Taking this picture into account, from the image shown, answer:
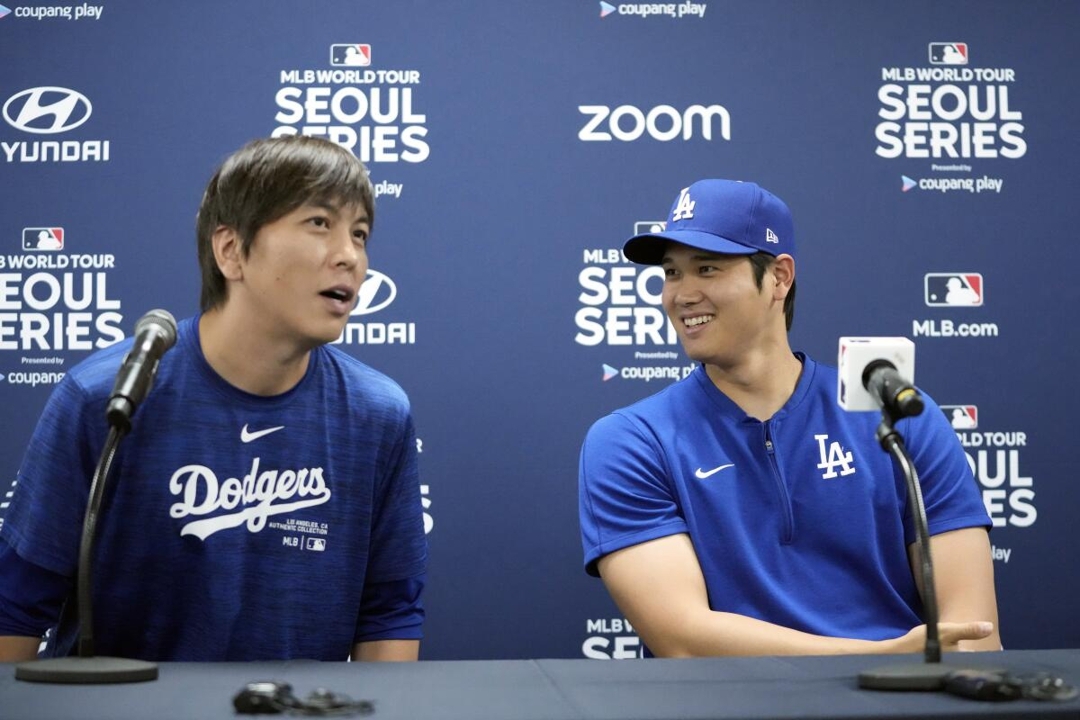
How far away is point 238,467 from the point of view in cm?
165

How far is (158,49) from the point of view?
9.26 ft

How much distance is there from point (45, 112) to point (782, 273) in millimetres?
1811

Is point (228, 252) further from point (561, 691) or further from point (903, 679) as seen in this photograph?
point (903, 679)

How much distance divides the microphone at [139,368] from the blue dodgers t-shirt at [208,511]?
24 cm

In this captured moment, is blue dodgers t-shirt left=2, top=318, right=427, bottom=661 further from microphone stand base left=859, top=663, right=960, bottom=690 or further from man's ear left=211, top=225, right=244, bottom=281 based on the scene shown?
microphone stand base left=859, top=663, right=960, bottom=690

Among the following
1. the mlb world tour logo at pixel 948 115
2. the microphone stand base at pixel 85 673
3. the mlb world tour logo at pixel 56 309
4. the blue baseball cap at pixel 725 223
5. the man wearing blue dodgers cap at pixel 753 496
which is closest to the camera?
the microphone stand base at pixel 85 673

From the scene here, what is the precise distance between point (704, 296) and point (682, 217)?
0.15 m

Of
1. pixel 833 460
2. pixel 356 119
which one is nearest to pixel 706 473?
pixel 833 460

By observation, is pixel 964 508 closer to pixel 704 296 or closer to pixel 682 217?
pixel 704 296

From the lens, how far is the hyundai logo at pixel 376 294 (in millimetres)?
2789

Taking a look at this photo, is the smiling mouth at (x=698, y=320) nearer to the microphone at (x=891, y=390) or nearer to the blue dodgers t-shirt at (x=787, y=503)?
the blue dodgers t-shirt at (x=787, y=503)

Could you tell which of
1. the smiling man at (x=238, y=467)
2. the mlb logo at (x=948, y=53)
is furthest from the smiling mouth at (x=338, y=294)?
the mlb logo at (x=948, y=53)

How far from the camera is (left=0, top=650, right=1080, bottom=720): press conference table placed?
3.48 ft

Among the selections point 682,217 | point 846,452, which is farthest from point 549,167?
point 846,452
